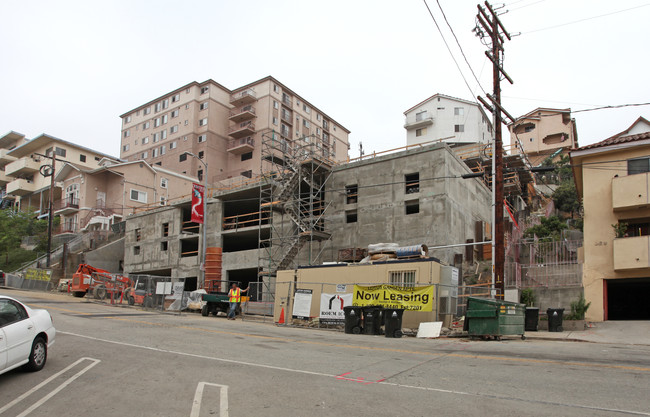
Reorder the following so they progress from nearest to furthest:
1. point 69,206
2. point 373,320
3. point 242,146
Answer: point 373,320 < point 69,206 < point 242,146

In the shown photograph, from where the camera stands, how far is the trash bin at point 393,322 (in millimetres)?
17531

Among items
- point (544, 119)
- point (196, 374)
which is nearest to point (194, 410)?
point (196, 374)

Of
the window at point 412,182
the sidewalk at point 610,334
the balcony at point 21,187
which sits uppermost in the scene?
the balcony at point 21,187

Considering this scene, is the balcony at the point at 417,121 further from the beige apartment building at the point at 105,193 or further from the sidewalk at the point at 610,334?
the sidewalk at the point at 610,334

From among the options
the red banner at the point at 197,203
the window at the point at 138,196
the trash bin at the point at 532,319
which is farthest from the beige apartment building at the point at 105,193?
the trash bin at the point at 532,319

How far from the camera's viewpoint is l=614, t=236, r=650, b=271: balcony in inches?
803

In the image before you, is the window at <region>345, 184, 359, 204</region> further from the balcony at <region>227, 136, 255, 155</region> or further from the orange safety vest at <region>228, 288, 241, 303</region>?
the balcony at <region>227, 136, 255, 155</region>

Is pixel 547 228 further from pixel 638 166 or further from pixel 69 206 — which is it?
pixel 69 206

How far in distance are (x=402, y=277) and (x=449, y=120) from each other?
167 feet

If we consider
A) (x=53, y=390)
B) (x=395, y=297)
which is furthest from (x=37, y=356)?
(x=395, y=297)

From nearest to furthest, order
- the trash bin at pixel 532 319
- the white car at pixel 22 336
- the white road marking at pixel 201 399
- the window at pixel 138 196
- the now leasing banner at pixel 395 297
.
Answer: the white road marking at pixel 201 399
the white car at pixel 22 336
the now leasing banner at pixel 395 297
the trash bin at pixel 532 319
the window at pixel 138 196

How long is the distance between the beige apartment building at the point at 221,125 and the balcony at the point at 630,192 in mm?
49282

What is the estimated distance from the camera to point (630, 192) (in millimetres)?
21297

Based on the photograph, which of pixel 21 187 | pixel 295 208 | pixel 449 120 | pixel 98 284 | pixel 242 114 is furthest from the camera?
pixel 242 114
